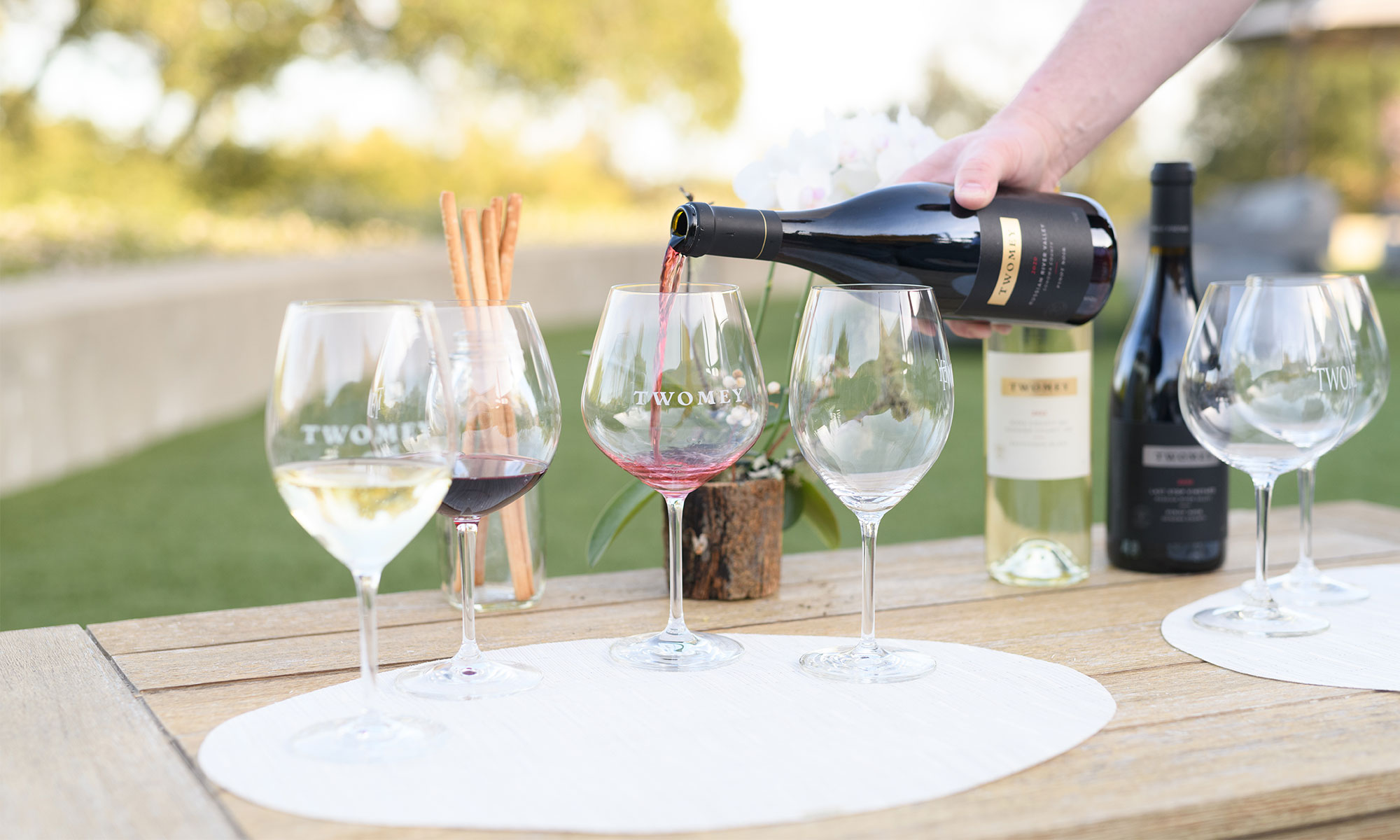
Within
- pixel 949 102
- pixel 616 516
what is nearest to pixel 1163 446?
pixel 616 516

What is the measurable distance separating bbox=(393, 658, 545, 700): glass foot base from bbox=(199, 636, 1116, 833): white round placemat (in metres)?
0.01

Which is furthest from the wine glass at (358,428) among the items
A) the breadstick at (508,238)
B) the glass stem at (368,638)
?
the breadstick at (508,238)

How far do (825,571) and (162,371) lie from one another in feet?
14.7

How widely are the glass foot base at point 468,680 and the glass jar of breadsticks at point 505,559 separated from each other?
0.26 meters

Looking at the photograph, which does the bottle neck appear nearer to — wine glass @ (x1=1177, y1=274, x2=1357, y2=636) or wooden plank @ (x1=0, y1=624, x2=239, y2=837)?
wine glass @ (x1=1177, y1=274, x2=1357, y2=636)

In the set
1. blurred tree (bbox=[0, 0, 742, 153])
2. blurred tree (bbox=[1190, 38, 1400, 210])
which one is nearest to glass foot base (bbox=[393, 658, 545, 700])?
blurred tree (bbox=[0, 0, 742, 153])

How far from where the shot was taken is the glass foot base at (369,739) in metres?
0.86

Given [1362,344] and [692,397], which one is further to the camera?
[1362,344]

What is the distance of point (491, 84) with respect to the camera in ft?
49.4

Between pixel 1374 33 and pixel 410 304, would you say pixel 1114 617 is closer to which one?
pixel 410 304

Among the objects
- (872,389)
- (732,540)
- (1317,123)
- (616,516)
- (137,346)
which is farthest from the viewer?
(1317,123)

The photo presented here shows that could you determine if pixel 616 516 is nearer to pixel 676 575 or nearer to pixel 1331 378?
pixel 676 575

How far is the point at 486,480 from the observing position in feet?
3.41

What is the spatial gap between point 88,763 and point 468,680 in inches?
11.4
